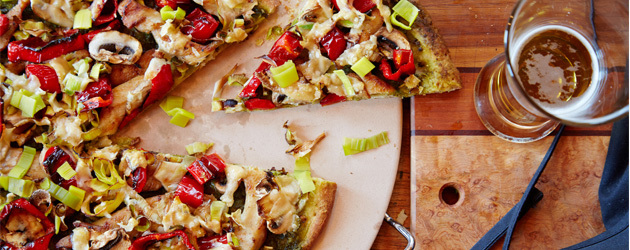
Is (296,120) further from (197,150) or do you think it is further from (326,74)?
(197,150)

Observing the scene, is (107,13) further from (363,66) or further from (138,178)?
(363,66)

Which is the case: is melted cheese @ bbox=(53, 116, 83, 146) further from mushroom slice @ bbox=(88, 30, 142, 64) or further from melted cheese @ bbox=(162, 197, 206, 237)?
melted cheese @ bbox=(162, 197, 206, 237)

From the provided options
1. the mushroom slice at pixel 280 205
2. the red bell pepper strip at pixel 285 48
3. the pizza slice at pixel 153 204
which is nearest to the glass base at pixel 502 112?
the pizza slice at pixel 153 204

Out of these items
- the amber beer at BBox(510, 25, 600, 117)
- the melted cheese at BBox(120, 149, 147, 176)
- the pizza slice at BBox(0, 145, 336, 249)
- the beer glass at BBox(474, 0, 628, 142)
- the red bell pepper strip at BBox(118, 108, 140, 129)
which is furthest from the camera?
the red bell pepper strip at BBox(118, 108, 140, 129)

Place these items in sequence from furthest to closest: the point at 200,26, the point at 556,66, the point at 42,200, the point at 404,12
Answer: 1. the point at 200,26
2. the point at 404,12
3. the point at 42,200
4. the point at 556,66

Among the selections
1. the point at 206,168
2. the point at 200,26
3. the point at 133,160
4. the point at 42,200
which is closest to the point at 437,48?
the point at 200,26

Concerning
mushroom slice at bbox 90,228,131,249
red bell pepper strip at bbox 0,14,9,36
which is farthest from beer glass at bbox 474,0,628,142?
red bell pepper strip at bbox 0,14,9,36
